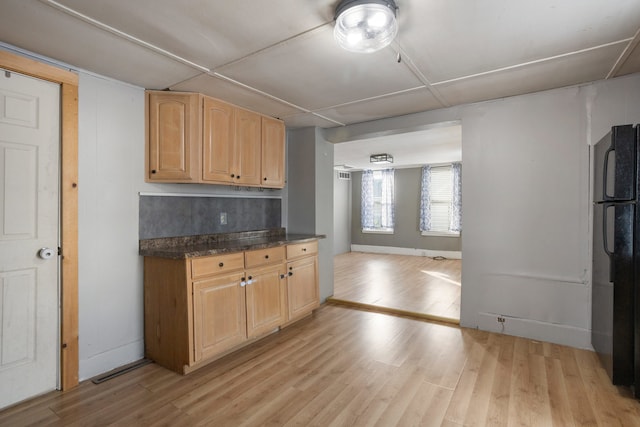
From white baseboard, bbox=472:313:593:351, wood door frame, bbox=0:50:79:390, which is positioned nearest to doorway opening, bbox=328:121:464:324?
white baseboard, bbox=472:313:593:351

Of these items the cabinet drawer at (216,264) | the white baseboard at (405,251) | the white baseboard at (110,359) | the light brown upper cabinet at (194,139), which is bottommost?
the white baseboard at (110,359)

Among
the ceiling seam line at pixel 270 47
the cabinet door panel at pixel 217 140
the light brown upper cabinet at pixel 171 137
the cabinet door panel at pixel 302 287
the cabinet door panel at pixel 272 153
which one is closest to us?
the ceiling seam line at pixel 270 47

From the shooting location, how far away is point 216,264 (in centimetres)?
254

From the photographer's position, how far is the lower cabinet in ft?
7.80

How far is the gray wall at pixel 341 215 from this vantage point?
8430 millimetres

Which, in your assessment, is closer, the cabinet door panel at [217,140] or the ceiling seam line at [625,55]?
the ceiling seam line at [625,55]

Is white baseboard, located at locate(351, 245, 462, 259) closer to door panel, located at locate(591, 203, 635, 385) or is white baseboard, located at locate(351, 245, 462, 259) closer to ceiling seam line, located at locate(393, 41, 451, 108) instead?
ceiling seam line, located at locate(393, 41, 451, 108)

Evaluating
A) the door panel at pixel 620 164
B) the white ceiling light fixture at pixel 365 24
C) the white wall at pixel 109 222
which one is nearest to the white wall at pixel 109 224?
the white wall at pixel 109 222

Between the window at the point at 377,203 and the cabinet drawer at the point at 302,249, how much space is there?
5.04m

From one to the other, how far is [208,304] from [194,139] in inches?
53.5

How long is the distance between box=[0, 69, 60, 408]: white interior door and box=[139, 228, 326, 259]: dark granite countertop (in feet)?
2.14

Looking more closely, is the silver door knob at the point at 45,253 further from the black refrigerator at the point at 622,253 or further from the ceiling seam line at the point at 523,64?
the black refrigerator at the point at 622,253

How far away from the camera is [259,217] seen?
3.84m

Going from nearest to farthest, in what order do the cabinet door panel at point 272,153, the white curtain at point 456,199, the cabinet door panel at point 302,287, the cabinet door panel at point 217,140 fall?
the cabinet door panel at point 217,140
the cabinet door panel at point 302,287
the cabinet door panel at point 272,153
the white curtain at point 456,199
